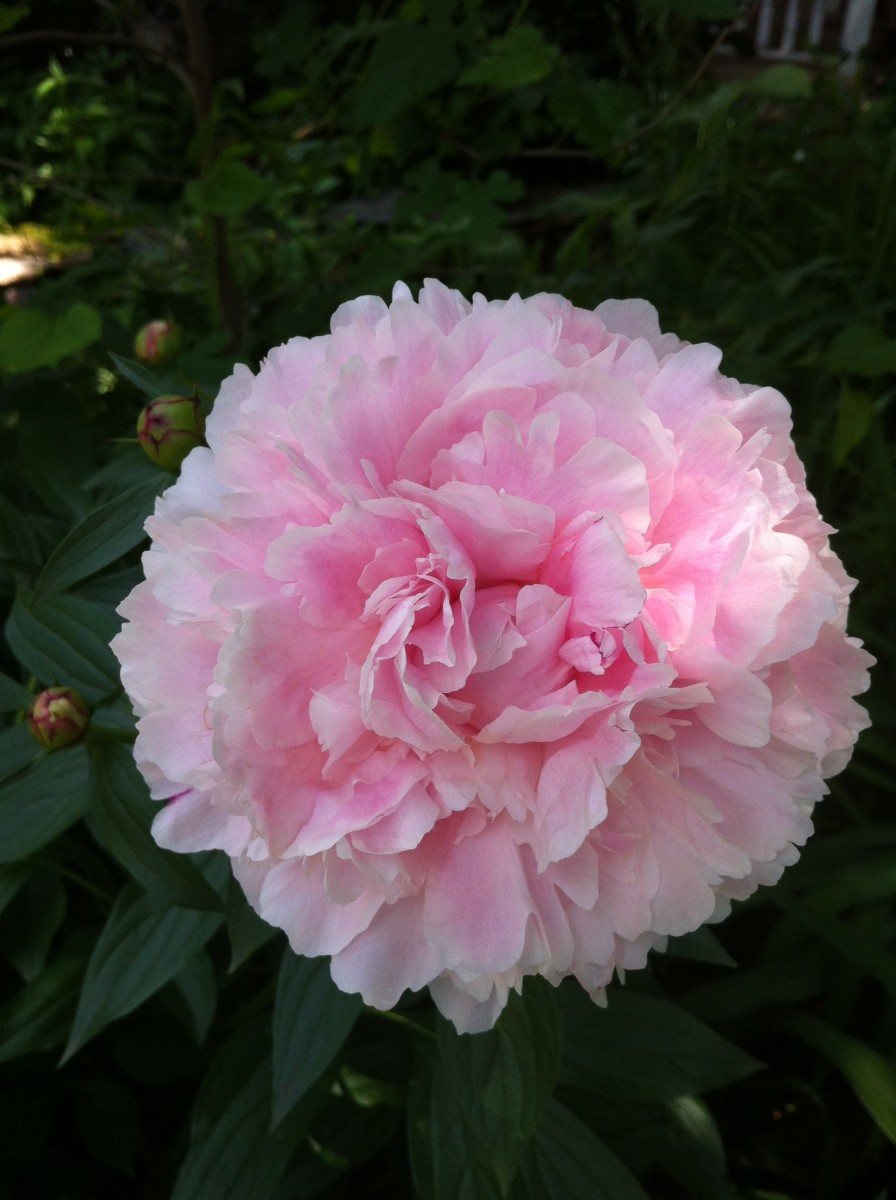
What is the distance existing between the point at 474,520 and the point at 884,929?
3.05 ft

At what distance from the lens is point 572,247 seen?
Answer: 5.26 feet

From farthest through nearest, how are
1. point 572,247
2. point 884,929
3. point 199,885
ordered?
point 572,247
point 884,929
point 199,885

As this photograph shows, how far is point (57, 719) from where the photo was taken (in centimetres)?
67

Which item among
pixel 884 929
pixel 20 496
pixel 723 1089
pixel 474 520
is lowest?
pixel 723 1089

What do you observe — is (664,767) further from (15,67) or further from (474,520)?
(15,67)

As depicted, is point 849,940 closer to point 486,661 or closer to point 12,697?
point 486,661

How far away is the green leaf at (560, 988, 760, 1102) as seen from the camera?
0.89 meters

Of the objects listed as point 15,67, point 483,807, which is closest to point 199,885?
point 483,807

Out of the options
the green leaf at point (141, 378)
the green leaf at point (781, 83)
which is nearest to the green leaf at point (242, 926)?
the green leaf at point (141, 378)

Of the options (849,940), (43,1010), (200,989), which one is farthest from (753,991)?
(43,1010)

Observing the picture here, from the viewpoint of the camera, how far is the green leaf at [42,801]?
71cm

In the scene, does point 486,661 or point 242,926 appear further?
point 242,926

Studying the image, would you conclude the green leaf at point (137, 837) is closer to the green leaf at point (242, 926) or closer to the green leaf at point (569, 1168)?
the green leaf at point (242, 926)

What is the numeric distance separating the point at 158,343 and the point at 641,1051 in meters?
0.82
